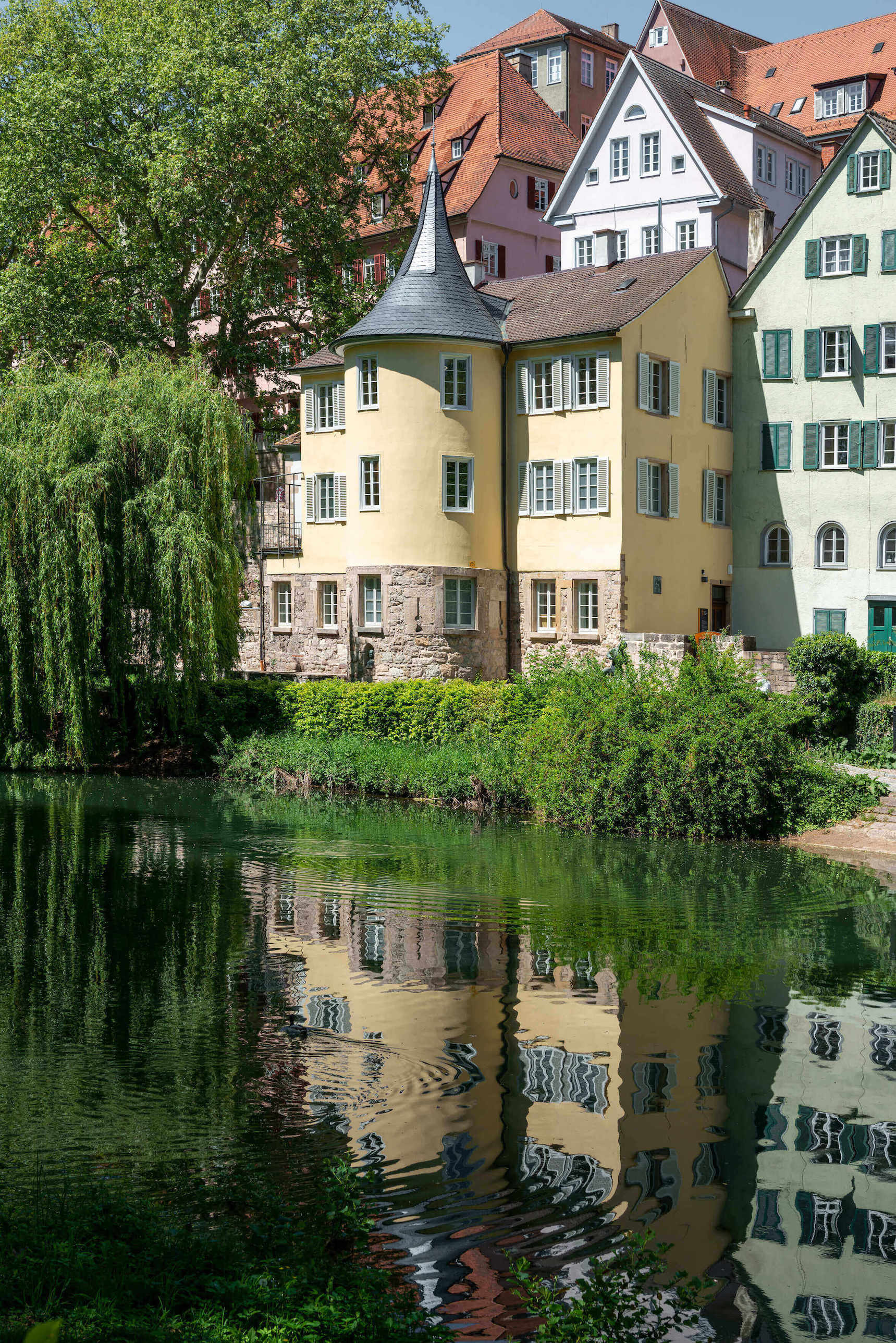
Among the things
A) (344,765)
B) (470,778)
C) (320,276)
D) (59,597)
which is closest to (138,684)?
(59,597)

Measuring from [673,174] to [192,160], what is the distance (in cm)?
1581

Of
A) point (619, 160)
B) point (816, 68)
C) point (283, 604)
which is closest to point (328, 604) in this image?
point (283, 604)

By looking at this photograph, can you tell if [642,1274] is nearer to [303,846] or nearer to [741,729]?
[303,846]

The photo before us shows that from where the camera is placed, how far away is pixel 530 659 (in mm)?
33156

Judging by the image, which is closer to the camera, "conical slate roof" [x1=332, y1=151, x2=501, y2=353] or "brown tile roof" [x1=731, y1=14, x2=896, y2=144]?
"conical slate roof" [x1=332, y1=151, x2=501, y2=353]

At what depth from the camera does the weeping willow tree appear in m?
32.9

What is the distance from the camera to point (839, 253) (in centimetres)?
3991

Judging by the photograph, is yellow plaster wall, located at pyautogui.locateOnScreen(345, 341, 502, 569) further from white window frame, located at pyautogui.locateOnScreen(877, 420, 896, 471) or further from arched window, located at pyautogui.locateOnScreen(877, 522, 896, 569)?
white window frame, located at pyautogui.locateOnScreen(877, 420, 896, 471)

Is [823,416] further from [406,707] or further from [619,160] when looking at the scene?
[406,707]

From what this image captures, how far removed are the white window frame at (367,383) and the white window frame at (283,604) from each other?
6.66 metres

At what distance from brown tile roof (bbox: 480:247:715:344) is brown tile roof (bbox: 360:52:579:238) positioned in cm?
1179

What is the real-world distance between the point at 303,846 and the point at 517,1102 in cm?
1406

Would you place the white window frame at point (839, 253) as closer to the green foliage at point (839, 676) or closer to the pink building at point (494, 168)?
the green foliage at point (839, 676)

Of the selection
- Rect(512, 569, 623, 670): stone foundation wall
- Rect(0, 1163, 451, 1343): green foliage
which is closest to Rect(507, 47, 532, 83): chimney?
Rect(512, 569, 623, 670): stone foundation wall
